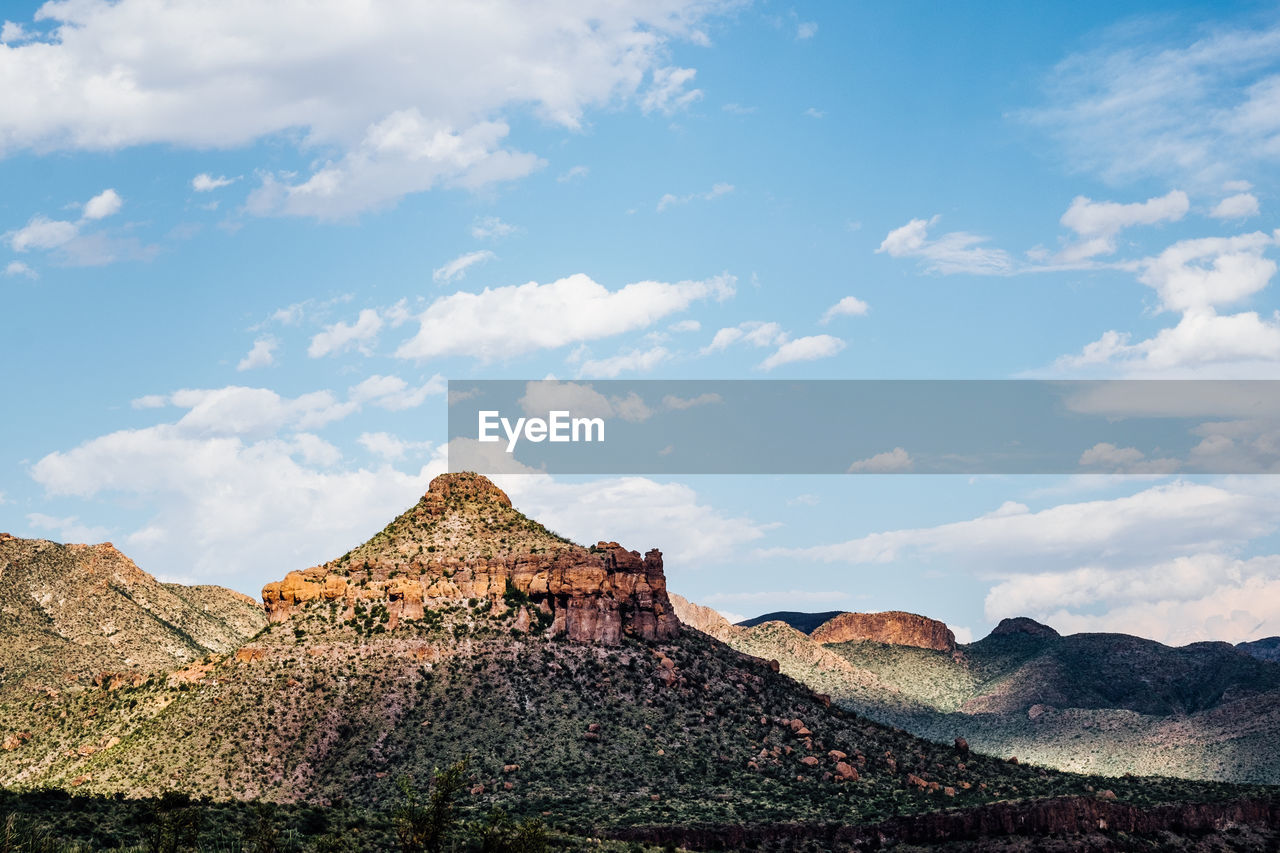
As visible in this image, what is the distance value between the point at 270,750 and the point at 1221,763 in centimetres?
13038

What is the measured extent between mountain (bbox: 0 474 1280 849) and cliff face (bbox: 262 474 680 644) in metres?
0.23

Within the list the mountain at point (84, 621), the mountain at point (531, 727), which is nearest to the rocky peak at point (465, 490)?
the mountain at point (531, 727)

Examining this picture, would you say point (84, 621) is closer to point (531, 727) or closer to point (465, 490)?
point (465, 490)

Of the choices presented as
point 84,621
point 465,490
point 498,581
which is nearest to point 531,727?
point 498,581

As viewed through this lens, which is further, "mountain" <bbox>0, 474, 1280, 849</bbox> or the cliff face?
the cliff face

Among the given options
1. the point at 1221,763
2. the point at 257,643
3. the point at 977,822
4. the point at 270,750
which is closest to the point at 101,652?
the point at 257,643

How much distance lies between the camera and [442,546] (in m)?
138

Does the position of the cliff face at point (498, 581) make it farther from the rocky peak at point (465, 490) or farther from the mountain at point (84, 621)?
the mountain at point (84, 621)

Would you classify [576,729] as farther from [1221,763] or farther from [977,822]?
[1221,763]

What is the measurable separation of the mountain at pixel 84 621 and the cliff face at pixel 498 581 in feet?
81.4

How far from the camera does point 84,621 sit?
6629 inches

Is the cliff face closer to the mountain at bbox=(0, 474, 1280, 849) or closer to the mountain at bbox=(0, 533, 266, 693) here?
the mountain at bbox=(0, 474, 1280, 849)

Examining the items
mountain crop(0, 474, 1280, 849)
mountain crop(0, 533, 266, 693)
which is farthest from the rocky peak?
mountain crop(0, 533, 266, 693)

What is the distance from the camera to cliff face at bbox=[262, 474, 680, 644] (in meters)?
130
